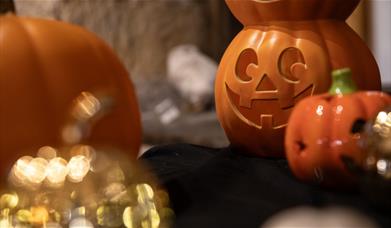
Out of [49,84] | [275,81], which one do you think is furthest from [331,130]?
[49,84]

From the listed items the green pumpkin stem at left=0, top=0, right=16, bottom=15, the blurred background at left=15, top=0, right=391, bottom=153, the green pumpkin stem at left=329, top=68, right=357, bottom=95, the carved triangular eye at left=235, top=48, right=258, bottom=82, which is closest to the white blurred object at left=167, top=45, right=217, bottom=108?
the blurred background at left=15, top=0, right=391, bottom=153

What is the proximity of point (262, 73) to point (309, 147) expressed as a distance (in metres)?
0.22

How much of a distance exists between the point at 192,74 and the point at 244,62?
72.2 inches

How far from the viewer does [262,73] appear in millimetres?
897

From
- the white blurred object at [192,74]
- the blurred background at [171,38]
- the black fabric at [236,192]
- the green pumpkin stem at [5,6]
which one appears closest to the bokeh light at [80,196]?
the black fabric at [236,192]

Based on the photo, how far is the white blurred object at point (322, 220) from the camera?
48cm

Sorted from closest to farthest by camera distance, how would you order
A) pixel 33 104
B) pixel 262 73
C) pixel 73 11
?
pixel 33 104 → pixel 262 73 → pixel 73 11

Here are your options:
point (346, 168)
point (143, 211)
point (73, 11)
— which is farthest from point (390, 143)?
point (73, 11)

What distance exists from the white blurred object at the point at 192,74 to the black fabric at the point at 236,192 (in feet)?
5.81

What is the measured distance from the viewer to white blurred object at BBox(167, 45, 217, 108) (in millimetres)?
2691

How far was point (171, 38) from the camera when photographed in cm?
312

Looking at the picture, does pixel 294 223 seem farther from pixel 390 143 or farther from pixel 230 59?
pixel 230 59

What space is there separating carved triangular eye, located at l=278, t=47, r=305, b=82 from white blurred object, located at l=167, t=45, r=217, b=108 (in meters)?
1.78

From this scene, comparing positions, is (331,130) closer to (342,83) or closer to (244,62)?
(342,83)
